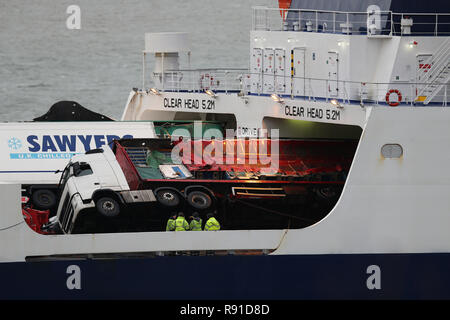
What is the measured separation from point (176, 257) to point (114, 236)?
142 centimetres

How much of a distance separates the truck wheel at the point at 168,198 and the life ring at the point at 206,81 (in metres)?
8.97

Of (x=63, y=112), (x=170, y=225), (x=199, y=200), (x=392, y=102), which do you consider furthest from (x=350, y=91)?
(x=63, y=112)

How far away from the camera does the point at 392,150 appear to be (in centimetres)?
2238

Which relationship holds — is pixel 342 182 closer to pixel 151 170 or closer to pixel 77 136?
pixel 151 170

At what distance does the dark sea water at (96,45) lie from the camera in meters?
84.8

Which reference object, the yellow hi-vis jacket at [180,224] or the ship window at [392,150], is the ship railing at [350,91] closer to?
the ship window at [392,150]

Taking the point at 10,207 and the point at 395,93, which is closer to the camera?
the point at 10,207

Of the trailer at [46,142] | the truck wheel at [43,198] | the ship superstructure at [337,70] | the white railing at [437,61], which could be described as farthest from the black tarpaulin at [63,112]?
the white railing at [437,61]

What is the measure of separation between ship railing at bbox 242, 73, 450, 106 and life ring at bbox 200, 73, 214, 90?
150 inches

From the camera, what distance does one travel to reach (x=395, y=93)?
77.9ft

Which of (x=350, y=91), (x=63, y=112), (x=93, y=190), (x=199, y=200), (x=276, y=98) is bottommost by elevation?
(x=199, y=200)

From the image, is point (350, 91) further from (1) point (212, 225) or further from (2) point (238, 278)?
(2) point (238, 278)

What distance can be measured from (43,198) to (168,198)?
589 centimetres
